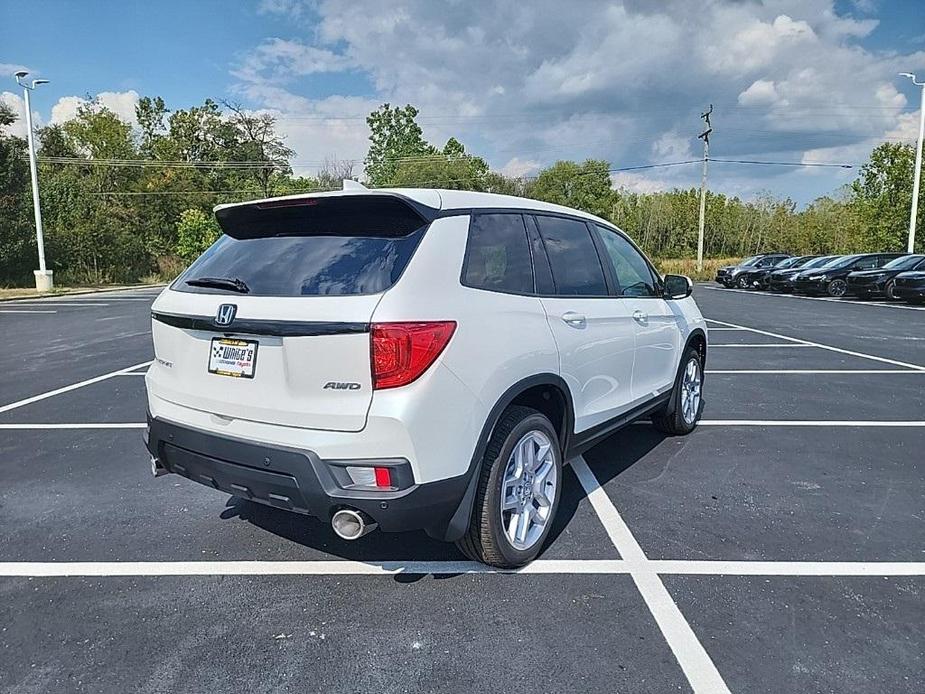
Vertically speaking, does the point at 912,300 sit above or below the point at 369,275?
below

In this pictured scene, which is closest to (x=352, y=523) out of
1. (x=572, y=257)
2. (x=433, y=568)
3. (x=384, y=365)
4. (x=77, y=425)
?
(x=384, y=365)

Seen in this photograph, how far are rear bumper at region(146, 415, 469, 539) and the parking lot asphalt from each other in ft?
1.67

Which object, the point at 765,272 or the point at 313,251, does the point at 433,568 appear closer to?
the point at 313,251

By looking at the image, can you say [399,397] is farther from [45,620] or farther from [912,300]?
[912,300]

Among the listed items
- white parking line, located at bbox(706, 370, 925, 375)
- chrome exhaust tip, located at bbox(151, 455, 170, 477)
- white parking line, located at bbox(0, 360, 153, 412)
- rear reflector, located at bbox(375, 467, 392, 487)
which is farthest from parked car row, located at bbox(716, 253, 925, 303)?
chrome exhaust tip, located at bbox(151, 455, 170, 477)

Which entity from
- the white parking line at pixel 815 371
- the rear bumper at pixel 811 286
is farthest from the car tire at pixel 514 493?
the rear bumper at pixel 811 286

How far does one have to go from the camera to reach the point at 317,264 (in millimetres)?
2658

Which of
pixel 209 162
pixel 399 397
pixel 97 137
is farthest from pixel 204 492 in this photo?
pixel 97 137

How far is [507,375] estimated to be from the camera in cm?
280

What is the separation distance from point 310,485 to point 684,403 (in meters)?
3.74

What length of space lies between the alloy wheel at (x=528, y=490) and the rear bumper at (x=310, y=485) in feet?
1.48

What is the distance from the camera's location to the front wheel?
888 inches

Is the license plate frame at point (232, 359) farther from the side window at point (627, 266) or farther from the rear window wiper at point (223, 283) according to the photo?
the side window at point (627, 266)

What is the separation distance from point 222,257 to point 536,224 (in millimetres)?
1677
